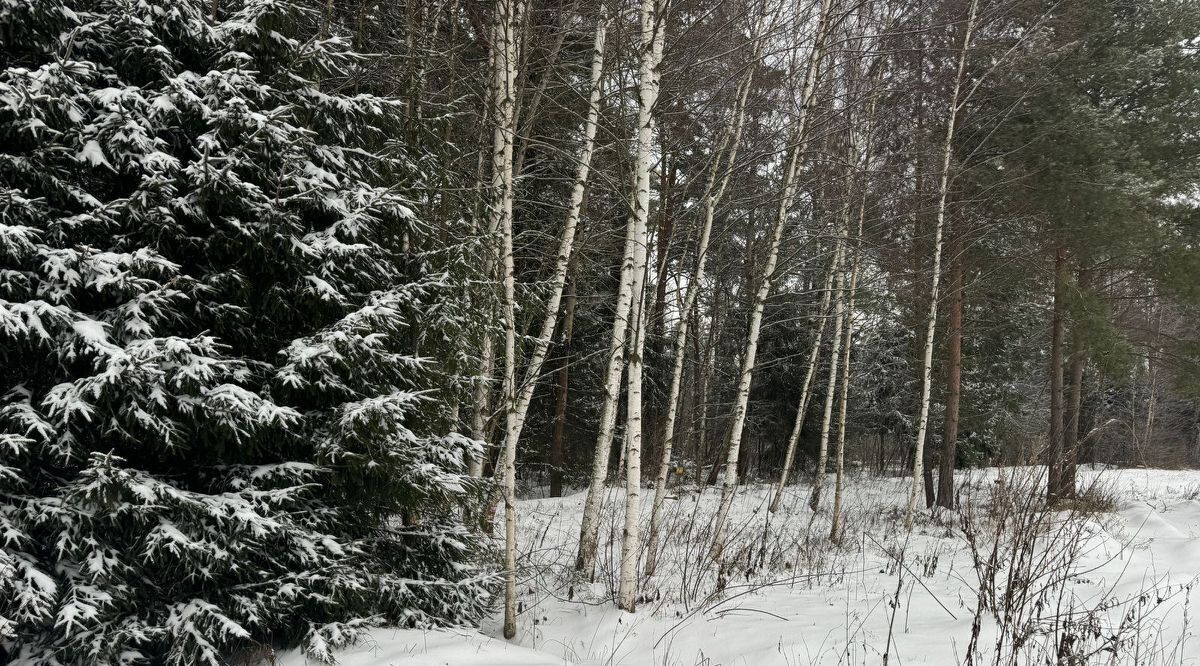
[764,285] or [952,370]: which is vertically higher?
[764,285]

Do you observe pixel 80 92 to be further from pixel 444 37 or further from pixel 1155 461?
pixel 1155 461

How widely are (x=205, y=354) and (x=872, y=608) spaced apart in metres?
5.15

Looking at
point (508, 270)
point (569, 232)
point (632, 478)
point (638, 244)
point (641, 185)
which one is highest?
point (641, 185)

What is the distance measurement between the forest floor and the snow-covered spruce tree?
70 centimetres

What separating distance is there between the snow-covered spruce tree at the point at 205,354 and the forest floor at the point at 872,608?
70 centimetres

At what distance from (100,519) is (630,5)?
20.1 feet

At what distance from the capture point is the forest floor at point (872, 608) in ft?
11.2

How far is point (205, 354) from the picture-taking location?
13.5ft

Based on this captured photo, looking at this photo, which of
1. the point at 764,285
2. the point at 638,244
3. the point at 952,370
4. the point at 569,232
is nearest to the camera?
the point at 638,244

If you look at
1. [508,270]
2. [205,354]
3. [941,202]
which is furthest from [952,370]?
[205,354]

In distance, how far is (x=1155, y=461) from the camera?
24.1 meters

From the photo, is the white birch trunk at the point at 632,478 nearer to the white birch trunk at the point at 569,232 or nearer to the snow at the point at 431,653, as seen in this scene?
the snow at the point at 431,653

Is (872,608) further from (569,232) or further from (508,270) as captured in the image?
(569,232)

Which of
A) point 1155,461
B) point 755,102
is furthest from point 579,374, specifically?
point 1155,461
